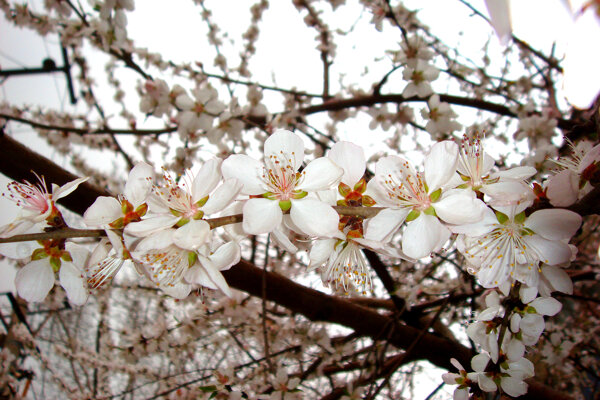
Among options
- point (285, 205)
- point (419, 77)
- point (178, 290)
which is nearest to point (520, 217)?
point (285, 205)

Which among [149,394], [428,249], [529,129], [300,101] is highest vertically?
[300,101]

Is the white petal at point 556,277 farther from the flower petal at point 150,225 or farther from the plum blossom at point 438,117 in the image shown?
the plum blossom at point 438,117

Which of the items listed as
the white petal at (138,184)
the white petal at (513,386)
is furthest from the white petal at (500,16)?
the white petal at (513,386)

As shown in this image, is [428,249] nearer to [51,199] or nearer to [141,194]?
[141,194]

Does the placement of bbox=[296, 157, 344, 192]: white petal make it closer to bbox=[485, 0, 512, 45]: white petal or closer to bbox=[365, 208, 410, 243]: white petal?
bbox=[365, 208, 410, 243]: white petal

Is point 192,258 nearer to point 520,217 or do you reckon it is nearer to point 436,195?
point 436,195

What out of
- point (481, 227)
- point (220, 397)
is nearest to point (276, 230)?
point (481, 227)
